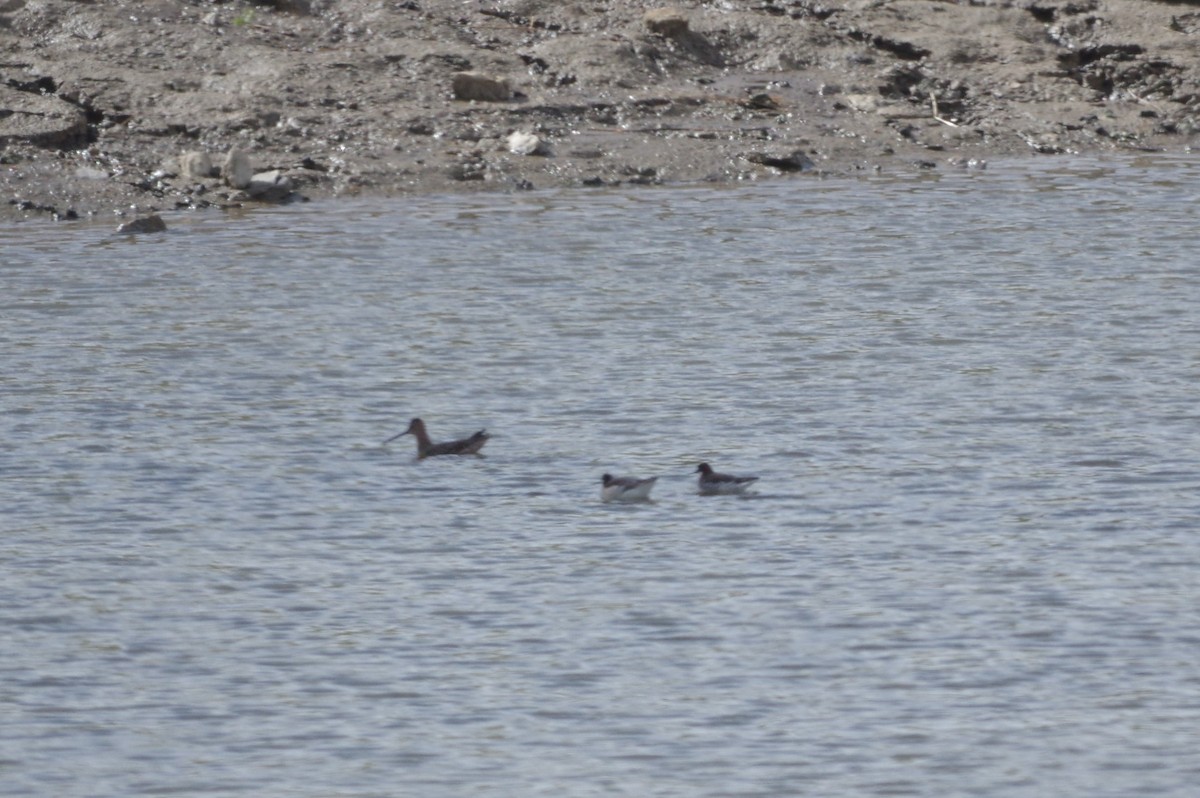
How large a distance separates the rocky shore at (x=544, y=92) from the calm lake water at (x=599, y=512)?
1488 mm

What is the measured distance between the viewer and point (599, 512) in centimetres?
1073

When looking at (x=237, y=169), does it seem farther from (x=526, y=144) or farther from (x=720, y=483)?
(x=720, y=483)

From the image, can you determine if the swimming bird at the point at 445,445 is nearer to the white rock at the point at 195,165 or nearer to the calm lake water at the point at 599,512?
the calm lake water at the point at 599,512

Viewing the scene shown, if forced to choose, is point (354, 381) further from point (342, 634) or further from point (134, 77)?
point (134, 77)

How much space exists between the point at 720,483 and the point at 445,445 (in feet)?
5.61

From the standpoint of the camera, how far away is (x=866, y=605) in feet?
29.7

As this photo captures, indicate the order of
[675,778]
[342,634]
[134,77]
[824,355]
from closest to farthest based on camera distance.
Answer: [675,778] < [342,634] < [824,355] < [134,77]

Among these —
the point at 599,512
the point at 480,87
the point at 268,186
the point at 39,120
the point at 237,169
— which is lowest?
the point at 599,512

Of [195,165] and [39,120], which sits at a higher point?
[39,120]

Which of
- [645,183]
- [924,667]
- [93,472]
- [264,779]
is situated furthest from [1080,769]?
[645,183]

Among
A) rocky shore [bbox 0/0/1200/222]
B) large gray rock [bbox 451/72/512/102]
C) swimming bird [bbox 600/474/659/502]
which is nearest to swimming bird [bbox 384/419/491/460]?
swimming bird [bbox 600/474/659/502]

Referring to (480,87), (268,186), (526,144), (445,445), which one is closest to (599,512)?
(445,445)

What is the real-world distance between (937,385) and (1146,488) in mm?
2742

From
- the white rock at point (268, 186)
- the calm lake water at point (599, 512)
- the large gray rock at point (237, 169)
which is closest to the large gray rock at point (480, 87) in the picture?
the white rock at point (268, 186)
